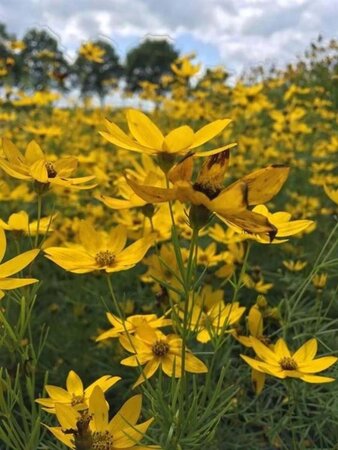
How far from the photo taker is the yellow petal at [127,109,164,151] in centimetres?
60

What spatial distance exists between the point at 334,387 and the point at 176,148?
56 centimetres

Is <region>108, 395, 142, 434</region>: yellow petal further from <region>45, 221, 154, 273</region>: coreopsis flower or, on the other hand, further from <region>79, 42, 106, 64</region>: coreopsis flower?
<region>79, 42, 106, 64</region>: coreopsis flower

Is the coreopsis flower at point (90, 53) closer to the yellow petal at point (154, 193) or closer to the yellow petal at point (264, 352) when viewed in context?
the yellow petal at point (264, 352)

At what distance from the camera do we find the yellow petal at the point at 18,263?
22.6 inches

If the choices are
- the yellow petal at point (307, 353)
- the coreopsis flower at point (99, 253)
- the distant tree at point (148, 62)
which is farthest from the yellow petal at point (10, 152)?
the distant tree at point (148, 62)

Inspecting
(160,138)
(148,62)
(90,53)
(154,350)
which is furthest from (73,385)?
(148,62)

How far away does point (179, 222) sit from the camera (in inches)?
49.2

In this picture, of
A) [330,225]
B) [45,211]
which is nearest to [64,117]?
[45,211]

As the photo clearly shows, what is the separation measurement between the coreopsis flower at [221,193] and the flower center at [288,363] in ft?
0.99

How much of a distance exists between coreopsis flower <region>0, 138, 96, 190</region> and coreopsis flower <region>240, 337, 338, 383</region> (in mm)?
299

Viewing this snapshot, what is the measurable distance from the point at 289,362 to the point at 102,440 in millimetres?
269

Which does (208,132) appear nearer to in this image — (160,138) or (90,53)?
(160,138)

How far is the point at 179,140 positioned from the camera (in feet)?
1.89

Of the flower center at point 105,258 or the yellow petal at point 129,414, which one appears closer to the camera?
the yellow petal at point 129,414
